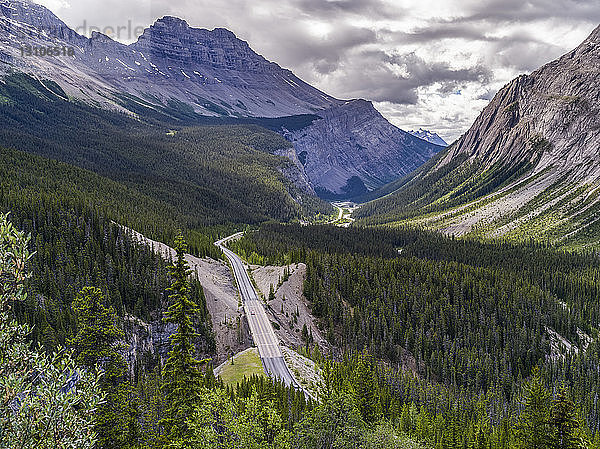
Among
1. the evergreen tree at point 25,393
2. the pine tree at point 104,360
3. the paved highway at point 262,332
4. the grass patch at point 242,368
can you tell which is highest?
the evergreen tree at point 25,393

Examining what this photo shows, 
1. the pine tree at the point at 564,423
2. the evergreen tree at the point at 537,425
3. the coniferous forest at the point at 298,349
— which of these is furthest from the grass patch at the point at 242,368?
the pine tree at the point at 564,423

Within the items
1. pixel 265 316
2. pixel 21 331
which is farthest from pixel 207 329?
pixel 21 331

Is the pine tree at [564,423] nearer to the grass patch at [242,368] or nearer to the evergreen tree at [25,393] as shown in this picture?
the evergreen tree at [25,393]

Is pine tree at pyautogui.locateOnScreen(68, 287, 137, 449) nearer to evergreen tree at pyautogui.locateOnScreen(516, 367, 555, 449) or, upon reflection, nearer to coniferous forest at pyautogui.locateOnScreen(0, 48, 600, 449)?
coniferous forest at pyautogui.locateOnScreen(0, 48, 600, 449)

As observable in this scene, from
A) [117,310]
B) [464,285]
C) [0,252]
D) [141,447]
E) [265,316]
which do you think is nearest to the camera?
[0,252]

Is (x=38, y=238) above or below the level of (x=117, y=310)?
above

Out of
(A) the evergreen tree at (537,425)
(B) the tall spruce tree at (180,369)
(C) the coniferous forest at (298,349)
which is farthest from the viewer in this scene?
(A) the evergreen tree at (537,425)

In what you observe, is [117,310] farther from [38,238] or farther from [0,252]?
[0,252]
